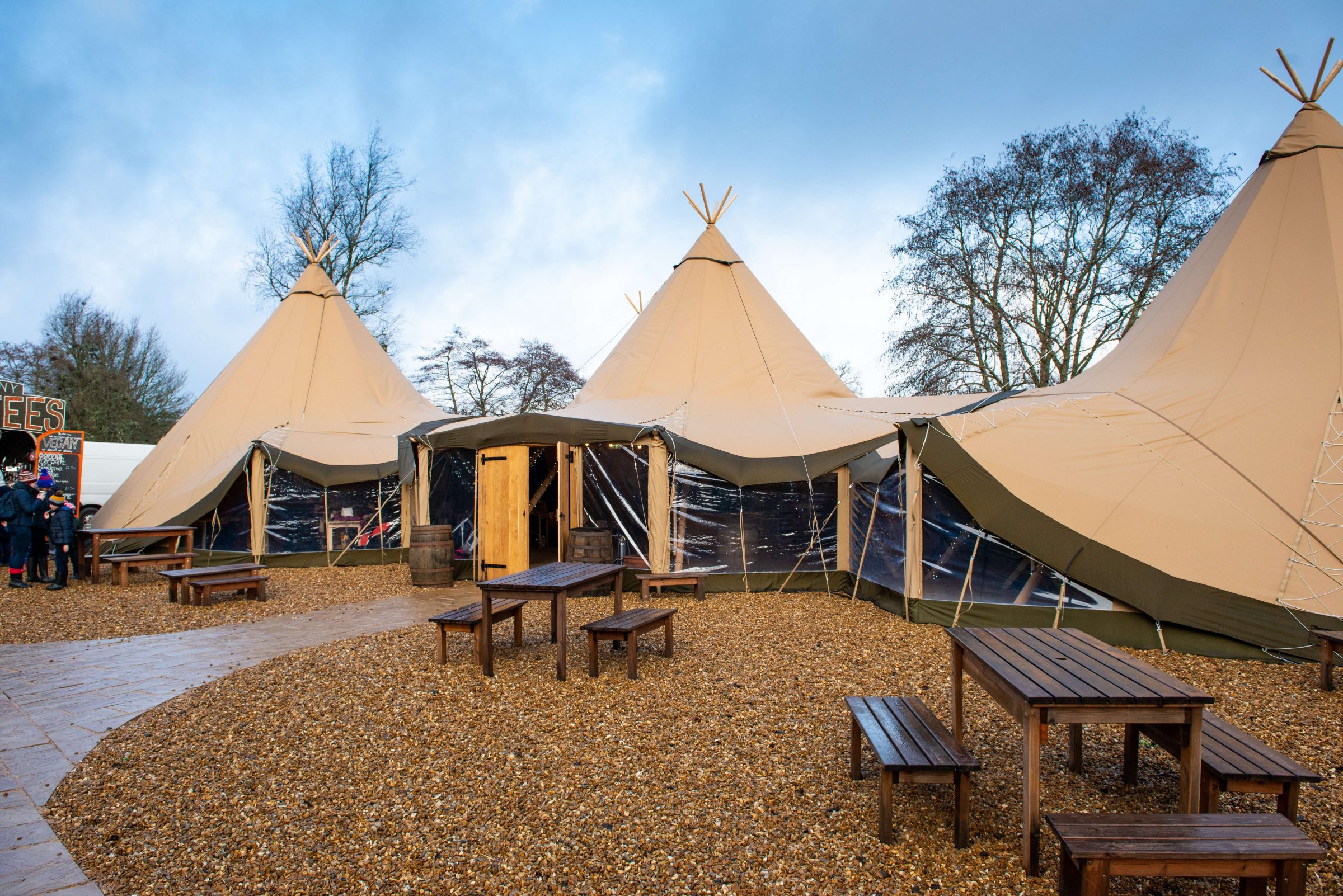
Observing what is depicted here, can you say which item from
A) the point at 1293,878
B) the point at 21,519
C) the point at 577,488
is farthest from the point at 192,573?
the point at 1293,878

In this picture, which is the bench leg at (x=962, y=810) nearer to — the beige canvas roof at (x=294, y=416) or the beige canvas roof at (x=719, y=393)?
the beige canvas roof at (x=719, y=393)

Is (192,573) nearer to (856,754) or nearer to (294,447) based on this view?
(294,447)

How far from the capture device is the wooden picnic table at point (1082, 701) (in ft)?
7.97

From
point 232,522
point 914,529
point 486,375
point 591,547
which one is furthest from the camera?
point 486,375

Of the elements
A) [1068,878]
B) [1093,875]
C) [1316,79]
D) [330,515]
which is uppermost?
[1316,79]

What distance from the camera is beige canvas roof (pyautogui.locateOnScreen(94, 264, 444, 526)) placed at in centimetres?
1106

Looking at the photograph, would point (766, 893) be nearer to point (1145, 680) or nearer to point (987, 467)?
point (1145, 680)

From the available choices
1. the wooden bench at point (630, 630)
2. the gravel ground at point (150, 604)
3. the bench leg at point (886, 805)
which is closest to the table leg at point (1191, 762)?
the bench leg at point (886, 805)

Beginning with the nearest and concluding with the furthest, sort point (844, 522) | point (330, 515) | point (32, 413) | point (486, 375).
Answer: point (844, 522), point (330, 515), point (32, 413), point (486, 375)

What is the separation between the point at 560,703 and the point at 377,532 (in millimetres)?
7993

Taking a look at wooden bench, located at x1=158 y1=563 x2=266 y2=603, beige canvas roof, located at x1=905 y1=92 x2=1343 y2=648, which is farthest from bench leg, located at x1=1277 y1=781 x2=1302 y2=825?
wooden bench, located at x1=158 y1=563 x2=266 y2=603

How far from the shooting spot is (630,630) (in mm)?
5031

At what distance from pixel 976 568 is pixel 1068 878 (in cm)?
477

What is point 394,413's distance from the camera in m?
13.5
